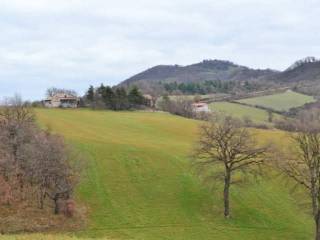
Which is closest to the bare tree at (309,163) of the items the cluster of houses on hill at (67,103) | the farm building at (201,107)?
the cluster of houses on hill at (67,103)

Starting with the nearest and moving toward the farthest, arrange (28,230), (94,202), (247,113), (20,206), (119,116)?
(28,230) → (20,206) → (94,202) → (119,116) → (247,113)

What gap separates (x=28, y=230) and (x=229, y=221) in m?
23.4

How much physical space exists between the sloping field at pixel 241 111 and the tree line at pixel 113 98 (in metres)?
34.1

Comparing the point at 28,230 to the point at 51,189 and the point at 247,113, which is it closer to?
the point at 51,189

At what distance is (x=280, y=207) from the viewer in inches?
2598

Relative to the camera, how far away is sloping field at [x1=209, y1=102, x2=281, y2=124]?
169 meters

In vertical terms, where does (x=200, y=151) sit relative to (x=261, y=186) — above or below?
above

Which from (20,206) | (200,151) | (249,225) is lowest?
(249,225)

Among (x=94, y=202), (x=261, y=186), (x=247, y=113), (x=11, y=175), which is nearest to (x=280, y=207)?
(x=261, y=186)

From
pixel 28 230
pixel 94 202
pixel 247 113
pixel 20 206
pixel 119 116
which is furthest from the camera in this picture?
pixel 247 113

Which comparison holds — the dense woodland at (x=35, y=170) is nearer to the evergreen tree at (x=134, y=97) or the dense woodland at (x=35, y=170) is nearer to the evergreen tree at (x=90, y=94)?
the evergreen tree at (x=134, y=97)

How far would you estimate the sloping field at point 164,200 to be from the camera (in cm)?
5697

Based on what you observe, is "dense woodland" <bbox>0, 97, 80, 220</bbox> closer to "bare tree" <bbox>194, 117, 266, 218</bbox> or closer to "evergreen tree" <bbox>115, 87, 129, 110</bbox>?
"bare tree" <bbox>194, 117, 266, 218</bbox>

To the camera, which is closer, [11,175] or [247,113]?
[11,175]
